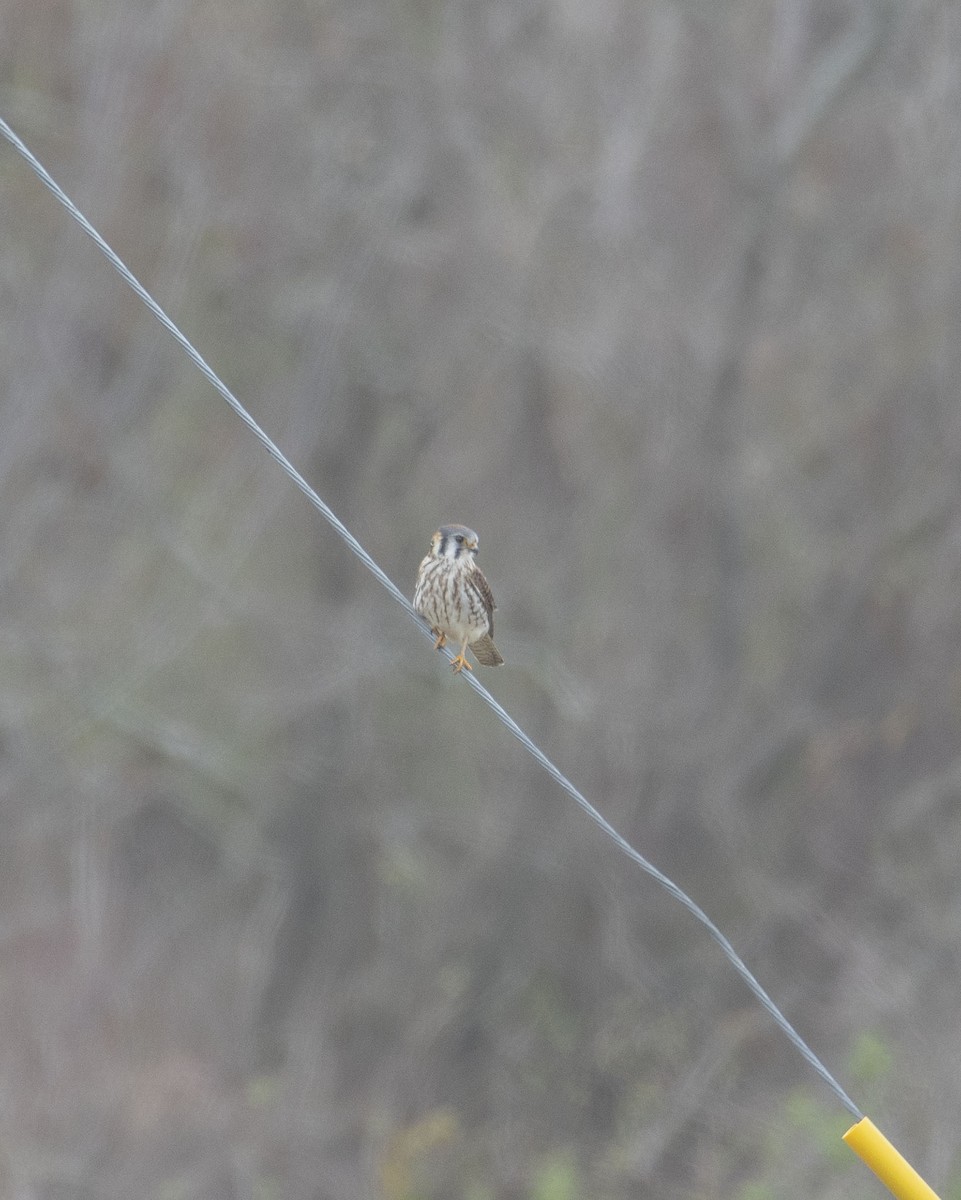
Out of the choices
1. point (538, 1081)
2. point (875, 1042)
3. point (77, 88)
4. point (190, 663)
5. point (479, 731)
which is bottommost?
point (875, 1042)

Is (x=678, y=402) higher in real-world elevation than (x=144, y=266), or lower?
lower

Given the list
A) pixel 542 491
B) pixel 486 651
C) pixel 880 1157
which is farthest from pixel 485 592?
pixel 542 491

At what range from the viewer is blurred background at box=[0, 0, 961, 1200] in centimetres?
1161

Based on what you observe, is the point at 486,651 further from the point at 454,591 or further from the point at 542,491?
the point at 542,491

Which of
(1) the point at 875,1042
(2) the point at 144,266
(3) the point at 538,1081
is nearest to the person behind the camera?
(1) the point at 875,1042

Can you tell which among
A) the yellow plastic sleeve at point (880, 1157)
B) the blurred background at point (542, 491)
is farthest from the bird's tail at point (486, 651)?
the blurred background at point (542, 491)

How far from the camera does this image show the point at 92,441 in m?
11.9

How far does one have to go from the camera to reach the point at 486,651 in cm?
659

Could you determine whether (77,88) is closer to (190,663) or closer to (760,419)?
(190,663)

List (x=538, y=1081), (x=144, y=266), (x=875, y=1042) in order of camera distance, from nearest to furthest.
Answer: (x=875, y=1042) → (x=144, y=266) → (x=538, y=1081)

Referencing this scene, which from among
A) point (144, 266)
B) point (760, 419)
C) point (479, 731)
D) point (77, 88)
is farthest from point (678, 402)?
point (77, 88)

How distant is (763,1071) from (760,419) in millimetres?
4237

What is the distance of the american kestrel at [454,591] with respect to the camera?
6.23 m

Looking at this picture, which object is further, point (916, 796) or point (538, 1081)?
point (538, 1081)
